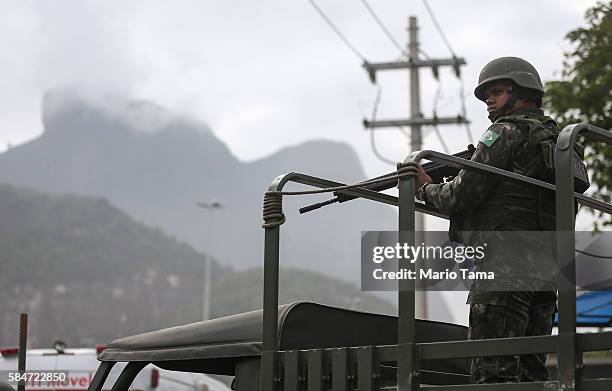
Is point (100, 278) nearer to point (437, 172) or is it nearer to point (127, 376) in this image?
point (127, 376)

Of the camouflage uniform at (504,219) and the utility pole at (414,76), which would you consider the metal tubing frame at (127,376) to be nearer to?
the camouflage uniform at (504,219)

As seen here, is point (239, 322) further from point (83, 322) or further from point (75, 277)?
point (75, 277)

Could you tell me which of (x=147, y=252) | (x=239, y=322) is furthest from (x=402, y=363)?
(x=147, y=252)

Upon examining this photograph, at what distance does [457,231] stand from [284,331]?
811mm

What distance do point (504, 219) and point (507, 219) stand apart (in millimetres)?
12

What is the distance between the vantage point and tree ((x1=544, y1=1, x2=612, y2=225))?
47.1 ft

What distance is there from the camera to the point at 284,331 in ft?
13.2

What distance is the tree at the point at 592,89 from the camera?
47.1 ft

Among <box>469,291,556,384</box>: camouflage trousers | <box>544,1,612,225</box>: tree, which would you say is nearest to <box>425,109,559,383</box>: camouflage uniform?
<box>469,291,556,384</box>: camouflage trousers

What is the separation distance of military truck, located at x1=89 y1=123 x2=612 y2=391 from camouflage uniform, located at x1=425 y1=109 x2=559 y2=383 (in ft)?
0.45

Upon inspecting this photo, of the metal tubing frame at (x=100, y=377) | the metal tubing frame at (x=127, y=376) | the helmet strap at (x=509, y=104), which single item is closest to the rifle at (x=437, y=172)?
the helmet strap at (x=509, y=104)

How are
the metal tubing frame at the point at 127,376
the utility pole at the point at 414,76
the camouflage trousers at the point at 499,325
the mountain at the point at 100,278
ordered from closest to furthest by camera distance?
the camouflage trousers at the point at 499,325
the metal tubing frame at the point at 127,376
the utility pole at the point at 414,76
the mountain at the point at 100,278

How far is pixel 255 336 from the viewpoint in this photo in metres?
4.16

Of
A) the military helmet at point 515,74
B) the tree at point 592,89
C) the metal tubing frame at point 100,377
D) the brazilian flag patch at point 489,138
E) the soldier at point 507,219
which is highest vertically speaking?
the tree at point 592,89
